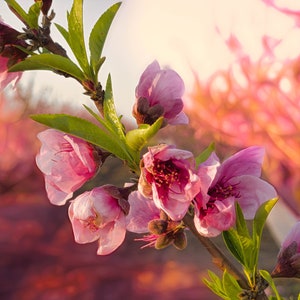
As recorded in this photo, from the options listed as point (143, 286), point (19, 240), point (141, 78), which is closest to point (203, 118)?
point (143, 286)

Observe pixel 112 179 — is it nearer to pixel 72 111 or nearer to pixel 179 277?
pixel 72 111

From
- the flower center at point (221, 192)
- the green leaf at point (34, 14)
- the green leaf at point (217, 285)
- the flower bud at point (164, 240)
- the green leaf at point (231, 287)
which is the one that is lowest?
the green leaf at point (217, 285)

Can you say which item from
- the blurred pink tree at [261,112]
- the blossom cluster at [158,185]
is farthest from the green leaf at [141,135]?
the blurred pink tree at [261,112]

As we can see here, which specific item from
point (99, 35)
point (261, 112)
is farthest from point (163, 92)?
point (261, 112)

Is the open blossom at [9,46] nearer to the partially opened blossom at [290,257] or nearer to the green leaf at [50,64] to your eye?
the green leaf at [50,64]

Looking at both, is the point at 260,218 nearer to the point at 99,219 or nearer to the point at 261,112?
the point at 99,219

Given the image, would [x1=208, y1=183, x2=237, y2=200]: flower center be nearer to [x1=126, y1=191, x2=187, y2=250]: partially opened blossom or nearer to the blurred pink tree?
[x1=126, y1=191, x2=187, y2=250]: partially opened blossom

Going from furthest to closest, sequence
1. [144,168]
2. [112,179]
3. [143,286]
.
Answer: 1. [112,179]
2. [143,286]
3. [144,168]
